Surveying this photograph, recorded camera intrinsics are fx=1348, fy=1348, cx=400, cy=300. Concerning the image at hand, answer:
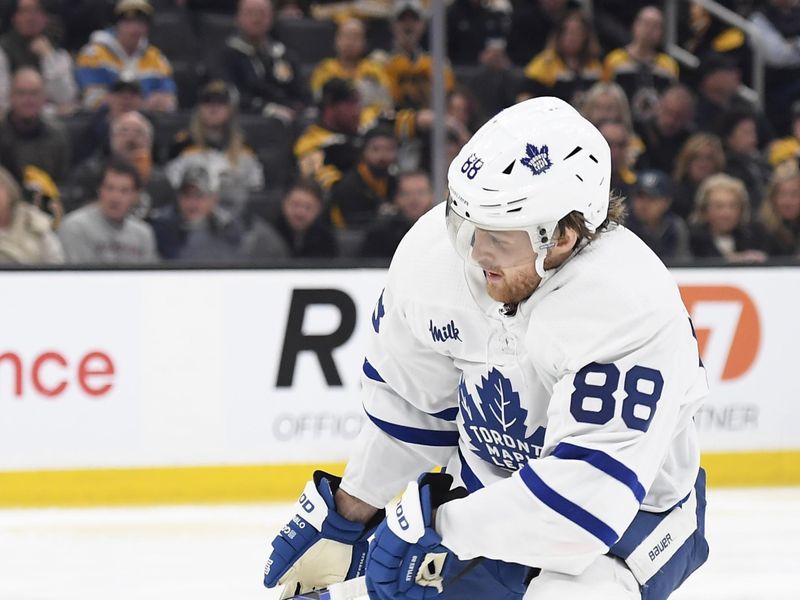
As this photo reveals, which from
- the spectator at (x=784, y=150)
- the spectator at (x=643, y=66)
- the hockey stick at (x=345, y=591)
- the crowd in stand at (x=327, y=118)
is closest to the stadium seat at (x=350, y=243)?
the crowd in stand at (x=327, y=118)

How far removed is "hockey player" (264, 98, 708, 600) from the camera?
1.86m

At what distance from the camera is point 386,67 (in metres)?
5.98

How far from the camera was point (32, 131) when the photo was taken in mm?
5172

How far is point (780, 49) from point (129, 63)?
329 centimetres

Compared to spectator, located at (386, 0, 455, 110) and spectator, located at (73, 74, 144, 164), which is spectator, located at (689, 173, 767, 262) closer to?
spectator, located at (386, 0, 455, 110)

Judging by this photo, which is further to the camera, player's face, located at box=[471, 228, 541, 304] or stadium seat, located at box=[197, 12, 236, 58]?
stadium seat, located at box=[197, 12, 236, 58]

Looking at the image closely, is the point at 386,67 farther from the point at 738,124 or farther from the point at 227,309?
the point at 227,309

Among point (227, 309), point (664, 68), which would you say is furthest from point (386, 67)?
point (227, 309)

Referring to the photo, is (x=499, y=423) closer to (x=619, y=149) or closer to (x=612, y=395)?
(x=612, y=395)

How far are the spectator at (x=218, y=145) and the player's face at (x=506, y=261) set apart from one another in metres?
3.36

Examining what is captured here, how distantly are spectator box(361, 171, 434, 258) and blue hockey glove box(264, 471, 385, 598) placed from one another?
2520 millimetres

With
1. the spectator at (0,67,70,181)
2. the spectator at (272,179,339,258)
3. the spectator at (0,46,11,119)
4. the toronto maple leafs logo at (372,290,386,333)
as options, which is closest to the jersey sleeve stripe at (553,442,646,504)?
the toronto maple leafs logo at (372,290,386,333)

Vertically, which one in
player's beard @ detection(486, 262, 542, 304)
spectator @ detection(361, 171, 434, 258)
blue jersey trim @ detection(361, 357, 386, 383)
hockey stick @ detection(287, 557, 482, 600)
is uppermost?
player's beard @ detection(486, 262, 542, 304)

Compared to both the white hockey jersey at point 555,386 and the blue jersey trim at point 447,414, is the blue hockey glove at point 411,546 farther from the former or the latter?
the blue jersey trim at point 447,414
